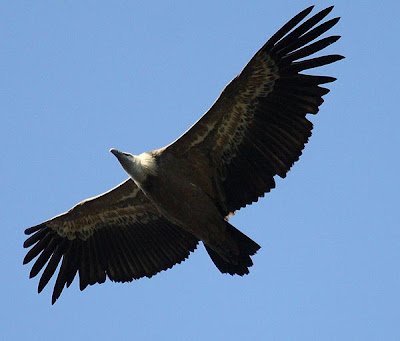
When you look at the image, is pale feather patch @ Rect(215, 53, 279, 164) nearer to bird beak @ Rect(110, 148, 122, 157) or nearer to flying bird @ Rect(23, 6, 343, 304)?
flying bird @ Rect(23, 6, 343, 304)

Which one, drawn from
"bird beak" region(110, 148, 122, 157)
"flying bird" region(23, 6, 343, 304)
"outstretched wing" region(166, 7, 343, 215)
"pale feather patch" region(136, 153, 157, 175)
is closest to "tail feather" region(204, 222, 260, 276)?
"flying bird" region(23, 6, 343, 304)

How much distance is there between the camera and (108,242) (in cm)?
1480

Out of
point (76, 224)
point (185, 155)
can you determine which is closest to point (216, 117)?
point (185, 155)

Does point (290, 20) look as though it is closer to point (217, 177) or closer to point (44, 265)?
point (217, 177)

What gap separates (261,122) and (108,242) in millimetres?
3284

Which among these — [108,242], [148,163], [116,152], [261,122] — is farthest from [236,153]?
[108,242]

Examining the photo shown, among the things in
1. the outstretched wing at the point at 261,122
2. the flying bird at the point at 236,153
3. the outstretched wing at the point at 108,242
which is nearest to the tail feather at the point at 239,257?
the flying bird at the point at 236,153

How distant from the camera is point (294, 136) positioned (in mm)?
12945

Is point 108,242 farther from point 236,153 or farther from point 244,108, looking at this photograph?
point 244,108

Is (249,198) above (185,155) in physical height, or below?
below

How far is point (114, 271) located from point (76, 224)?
0.92 meters

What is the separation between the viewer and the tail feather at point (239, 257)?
13.3 m

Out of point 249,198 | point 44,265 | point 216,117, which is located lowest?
point 249,198

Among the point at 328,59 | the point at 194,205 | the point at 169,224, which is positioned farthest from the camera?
the point at 169,224
